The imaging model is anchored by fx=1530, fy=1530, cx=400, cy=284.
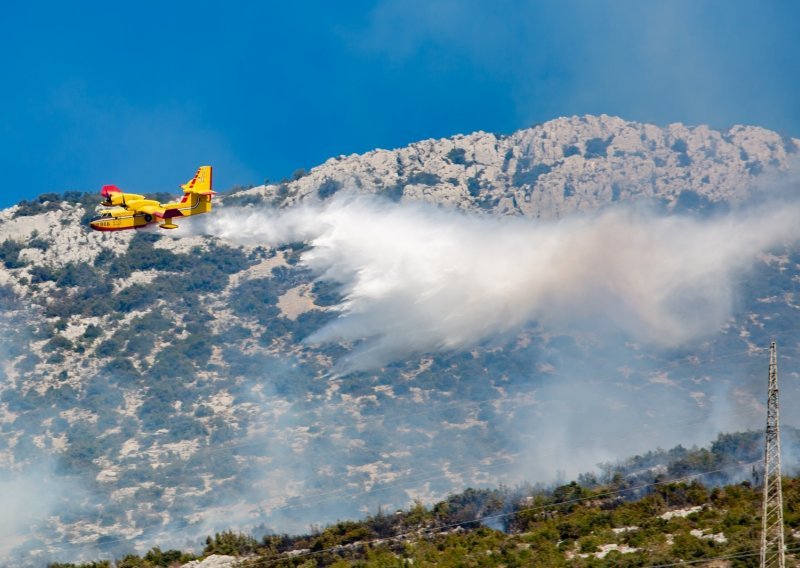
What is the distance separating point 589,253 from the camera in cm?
19925

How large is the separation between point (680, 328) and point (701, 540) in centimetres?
12550

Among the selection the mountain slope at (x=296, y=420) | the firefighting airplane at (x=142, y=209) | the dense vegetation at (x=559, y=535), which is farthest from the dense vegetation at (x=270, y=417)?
the firefighting airplane at (x=142, y=209)

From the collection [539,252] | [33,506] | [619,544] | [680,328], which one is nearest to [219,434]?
[33,506]

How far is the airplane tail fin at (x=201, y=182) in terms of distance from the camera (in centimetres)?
10629

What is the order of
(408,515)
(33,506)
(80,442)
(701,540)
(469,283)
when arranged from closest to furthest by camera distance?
(701,540) < (408,515) < (33,506) < (80,442) < (469,283)

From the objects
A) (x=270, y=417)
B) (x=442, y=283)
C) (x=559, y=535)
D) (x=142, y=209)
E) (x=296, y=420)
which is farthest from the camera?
(x=442, y=283)

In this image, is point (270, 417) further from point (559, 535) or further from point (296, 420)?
A: point (559, 535)

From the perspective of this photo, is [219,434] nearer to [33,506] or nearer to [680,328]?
[33,506]

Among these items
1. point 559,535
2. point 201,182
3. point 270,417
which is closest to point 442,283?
point 270,417

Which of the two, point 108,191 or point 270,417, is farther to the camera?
point 270,417

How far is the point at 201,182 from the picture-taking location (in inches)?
4222

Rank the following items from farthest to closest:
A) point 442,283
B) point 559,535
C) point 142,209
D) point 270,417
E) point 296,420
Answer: point 442,283
point 270,417
point 296,420
point 142,209
point 559,535

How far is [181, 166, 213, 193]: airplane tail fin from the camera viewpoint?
106 meters

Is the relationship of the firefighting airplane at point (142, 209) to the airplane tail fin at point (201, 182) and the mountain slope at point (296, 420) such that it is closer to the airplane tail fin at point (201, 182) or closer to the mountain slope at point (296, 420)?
the airplane tail fin at point (201, 182)
